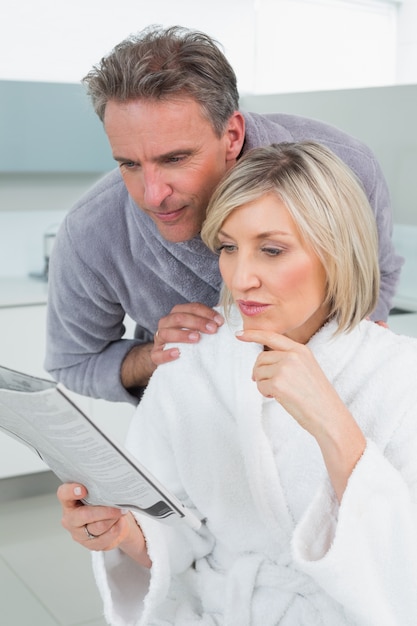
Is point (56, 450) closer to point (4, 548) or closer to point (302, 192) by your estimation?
point (302, 192)

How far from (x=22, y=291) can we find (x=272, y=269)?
265 cm

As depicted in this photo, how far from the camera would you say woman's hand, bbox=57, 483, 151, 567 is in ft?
4.33

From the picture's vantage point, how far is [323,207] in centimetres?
131

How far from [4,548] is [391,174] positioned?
2.07 metres

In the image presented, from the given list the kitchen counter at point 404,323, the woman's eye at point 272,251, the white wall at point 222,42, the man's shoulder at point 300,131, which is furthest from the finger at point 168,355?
the white wall at point 222,42

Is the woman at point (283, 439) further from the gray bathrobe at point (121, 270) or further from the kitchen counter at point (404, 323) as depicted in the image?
the kitchen counter at point (404, 323)

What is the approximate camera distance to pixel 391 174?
3.33 meters

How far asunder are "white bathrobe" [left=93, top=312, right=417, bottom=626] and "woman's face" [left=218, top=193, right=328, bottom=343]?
0.41 feet

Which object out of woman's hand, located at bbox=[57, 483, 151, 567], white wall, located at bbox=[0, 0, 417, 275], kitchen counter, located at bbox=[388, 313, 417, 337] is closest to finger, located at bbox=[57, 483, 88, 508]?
woman's hand, located at bbox=[57, 483, 151, 567]

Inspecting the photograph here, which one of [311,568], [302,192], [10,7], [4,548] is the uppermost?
[10,7]

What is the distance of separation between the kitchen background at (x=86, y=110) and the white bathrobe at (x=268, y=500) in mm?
1673

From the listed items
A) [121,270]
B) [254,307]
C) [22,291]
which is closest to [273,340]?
[254,307]

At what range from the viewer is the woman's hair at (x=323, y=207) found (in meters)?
1.31

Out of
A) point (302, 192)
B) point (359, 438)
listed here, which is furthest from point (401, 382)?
point (302, 192)
